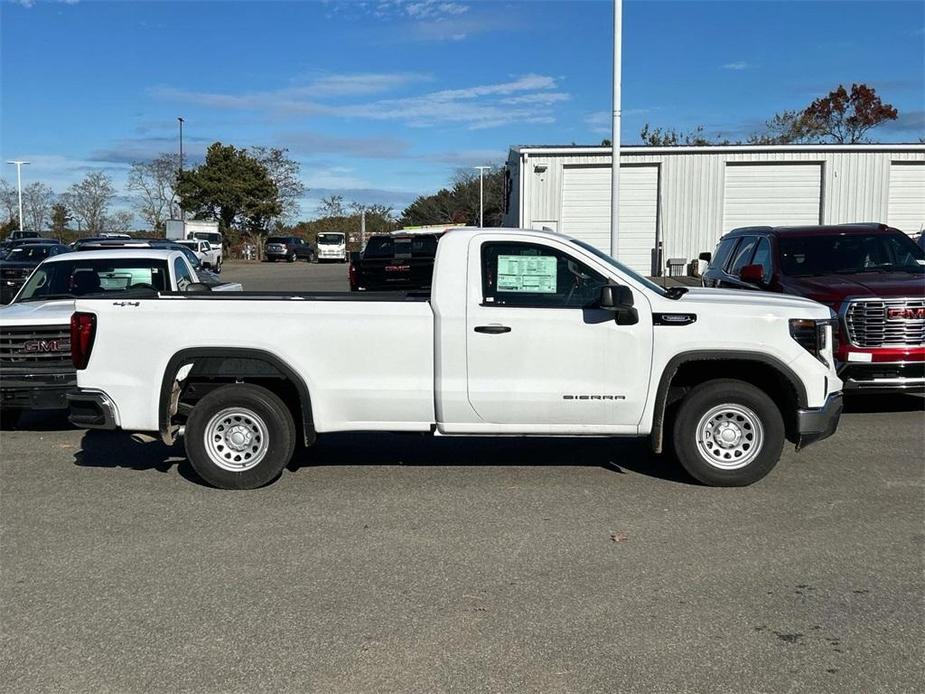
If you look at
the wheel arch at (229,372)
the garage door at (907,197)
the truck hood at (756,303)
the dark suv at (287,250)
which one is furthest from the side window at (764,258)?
the dark suv at (287,250)

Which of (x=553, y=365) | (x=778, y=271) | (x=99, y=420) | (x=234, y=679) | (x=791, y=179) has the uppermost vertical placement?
(x=791, y=179)

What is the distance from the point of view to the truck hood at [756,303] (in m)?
6.66

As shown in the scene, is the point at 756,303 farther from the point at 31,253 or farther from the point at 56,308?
the point at 31,253

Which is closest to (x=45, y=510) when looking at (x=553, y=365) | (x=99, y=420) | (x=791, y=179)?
(x=99, y=420)

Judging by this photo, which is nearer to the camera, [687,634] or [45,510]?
[687,634]

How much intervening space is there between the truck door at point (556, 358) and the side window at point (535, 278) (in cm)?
1

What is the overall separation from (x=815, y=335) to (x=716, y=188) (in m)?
23.1

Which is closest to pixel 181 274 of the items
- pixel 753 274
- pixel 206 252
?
pixel 753 274

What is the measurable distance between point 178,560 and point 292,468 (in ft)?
7.19

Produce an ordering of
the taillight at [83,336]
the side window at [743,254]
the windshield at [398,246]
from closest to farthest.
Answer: the taillight at [83,336], the side window at [743,254], the windshield at [398,246]

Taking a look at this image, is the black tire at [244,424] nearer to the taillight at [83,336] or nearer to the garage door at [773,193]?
the taillight at [83,336]

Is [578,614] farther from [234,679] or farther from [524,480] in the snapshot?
[524,480]

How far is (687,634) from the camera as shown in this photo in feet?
14.0

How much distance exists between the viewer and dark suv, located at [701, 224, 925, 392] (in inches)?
354
